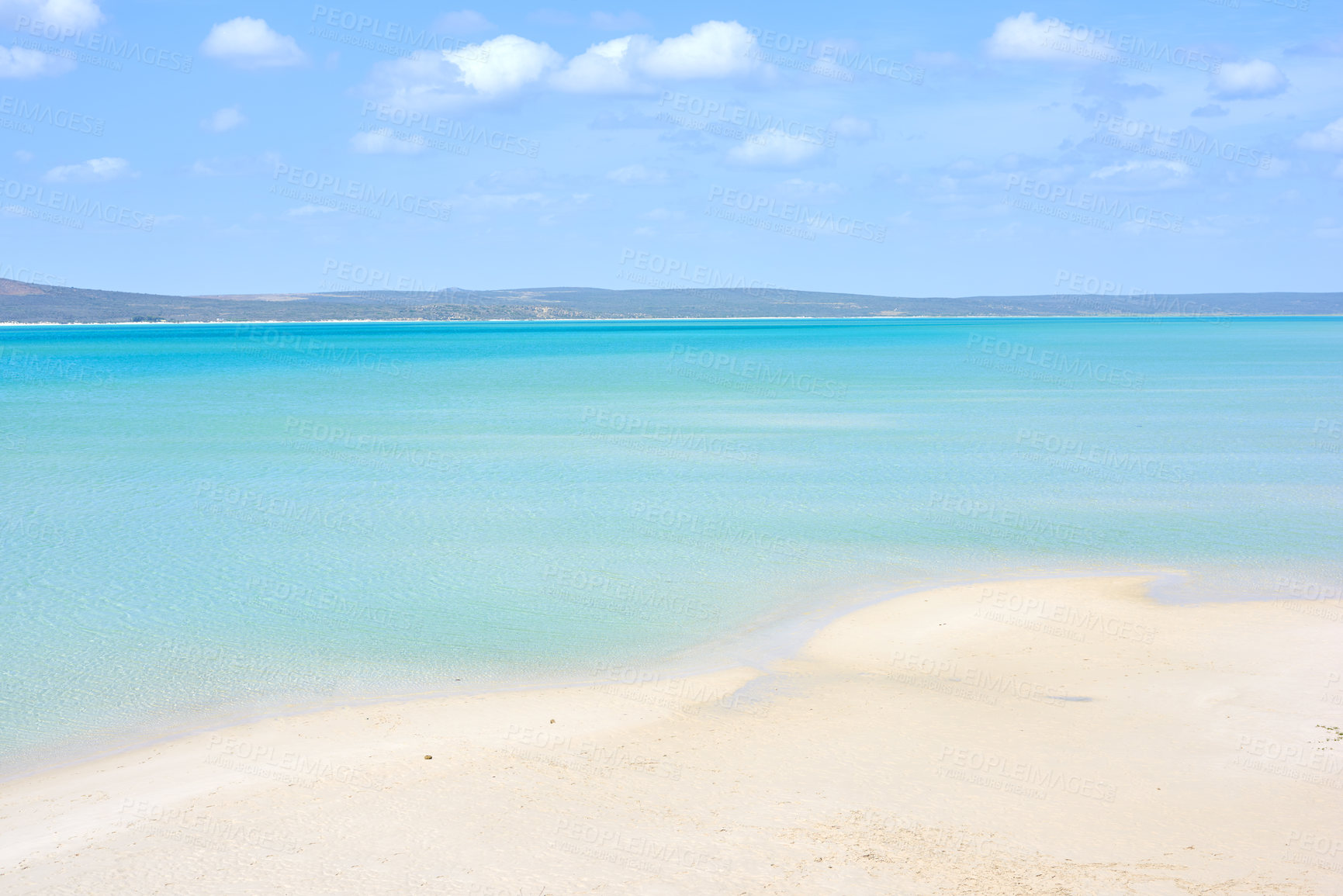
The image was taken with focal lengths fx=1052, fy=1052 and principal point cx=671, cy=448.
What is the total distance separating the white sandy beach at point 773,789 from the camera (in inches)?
249

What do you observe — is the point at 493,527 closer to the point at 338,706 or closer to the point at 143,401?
the point at 338,706

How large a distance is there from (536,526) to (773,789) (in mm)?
10032

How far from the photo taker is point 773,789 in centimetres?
748

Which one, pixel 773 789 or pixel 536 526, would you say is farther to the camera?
pixel 536 526

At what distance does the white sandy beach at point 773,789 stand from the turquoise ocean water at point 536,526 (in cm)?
134

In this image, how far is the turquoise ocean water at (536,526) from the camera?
10883 mm

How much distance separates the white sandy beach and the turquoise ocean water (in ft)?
4.39

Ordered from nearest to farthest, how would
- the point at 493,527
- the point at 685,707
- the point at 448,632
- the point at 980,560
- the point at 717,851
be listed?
the point at 717,851 → the point at 685,707 → the point at 448,632 → the point at 980,560 → the point at 493,527

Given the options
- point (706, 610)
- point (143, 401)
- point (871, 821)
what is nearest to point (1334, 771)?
point (871, 821)

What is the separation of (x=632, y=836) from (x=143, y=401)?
39983 millimetres

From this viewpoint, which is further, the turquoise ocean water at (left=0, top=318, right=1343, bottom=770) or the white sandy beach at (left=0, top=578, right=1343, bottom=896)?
the turquoise ocean water at (left=0, top=318, right=1343, bottom=770)

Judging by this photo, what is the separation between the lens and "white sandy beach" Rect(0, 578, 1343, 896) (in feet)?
20.7

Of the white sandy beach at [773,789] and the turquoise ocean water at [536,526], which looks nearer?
the white sandy beach at [773,789]

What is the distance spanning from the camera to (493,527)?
16.9 meters
